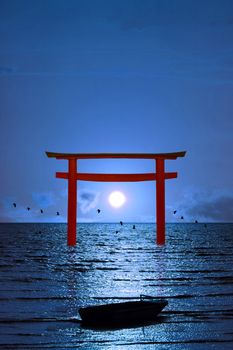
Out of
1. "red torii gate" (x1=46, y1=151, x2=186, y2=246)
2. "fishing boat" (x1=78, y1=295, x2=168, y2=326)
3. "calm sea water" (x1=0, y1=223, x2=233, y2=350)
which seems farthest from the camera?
"red torii gate" (x1=46, y1=151, x2=186, y2=246)

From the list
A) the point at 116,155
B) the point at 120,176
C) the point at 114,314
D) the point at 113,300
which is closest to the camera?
the point at 114,314

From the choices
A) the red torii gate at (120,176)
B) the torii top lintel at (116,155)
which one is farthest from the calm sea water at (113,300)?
the torii top lintel at (116,155)

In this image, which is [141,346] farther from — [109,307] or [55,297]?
[55,297]

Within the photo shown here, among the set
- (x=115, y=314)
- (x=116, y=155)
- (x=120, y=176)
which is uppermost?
(x=116, y=155)

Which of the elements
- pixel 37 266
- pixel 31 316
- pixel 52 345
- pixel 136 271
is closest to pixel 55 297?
pixel 31 316

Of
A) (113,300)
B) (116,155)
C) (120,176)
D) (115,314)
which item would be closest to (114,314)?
(115,314)

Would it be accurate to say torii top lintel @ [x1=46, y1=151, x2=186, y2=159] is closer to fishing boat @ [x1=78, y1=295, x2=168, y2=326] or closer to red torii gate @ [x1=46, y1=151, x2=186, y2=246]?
red torii gate @ [x1=46, y1=151, x2=186, y2=246]

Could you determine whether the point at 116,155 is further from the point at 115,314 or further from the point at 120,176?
the point at 115,314

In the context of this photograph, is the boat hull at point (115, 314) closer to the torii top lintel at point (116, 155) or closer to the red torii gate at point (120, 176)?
the torii top lintel at point (116, 155)

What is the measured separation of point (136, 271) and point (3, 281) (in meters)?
6.55

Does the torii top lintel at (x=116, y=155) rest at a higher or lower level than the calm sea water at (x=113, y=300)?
higher

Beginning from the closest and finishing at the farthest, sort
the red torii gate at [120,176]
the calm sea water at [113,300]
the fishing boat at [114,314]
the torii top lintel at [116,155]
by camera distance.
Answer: the calm sea water at [113,300]
the fishing boat at [114,314]
the torii top lintel at [116,155]
the red torii gate at [120,176]

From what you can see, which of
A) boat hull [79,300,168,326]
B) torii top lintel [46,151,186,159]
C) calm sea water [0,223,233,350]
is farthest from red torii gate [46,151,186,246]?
boat hull [79,300,168,326]

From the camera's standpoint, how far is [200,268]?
26.3m
